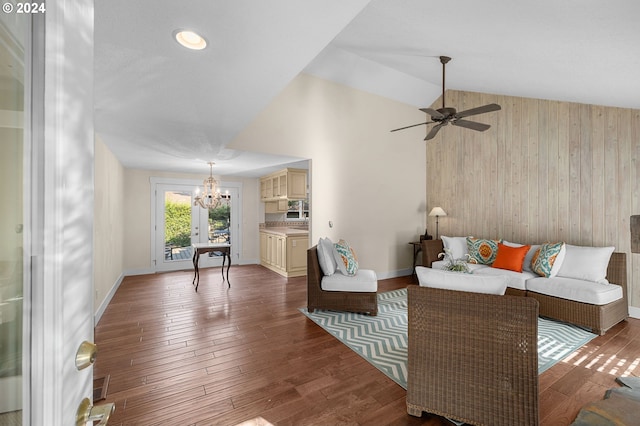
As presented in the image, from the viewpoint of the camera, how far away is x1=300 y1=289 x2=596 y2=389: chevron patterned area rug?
97.2 inches

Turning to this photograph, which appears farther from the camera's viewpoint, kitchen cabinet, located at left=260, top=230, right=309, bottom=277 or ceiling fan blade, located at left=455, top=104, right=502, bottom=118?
kitchen cabinet, located at left=260, top=230, right=309, bottom=277

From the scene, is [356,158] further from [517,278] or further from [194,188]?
[194,188]

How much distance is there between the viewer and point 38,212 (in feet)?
1.67

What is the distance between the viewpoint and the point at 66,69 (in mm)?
552

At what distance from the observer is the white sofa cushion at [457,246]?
4.82m

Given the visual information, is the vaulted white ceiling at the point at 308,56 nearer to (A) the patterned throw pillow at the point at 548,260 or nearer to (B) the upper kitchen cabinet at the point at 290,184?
(B) the upper kitchen cabinet at the point at 290,184

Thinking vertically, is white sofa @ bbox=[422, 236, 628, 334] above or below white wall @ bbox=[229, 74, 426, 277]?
below

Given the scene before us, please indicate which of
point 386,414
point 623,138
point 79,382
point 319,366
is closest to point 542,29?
point 623,138

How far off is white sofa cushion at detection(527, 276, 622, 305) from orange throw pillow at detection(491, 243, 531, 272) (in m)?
0.39

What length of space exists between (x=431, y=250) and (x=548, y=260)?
1696 mm

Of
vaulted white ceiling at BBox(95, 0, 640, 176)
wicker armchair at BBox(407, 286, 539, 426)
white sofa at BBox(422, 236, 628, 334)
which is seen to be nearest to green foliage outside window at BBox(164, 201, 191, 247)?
vaulted white ceiling at BBox(95, 0, 640, 176)

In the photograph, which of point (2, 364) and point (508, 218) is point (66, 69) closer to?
point (2, 364)

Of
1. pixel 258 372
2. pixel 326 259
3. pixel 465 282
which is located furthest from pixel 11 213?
pixel 326 259

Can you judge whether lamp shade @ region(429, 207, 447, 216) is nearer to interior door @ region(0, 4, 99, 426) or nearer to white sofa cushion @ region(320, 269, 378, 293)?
white sofa cushion @ region(320, 269, 378, 293)
